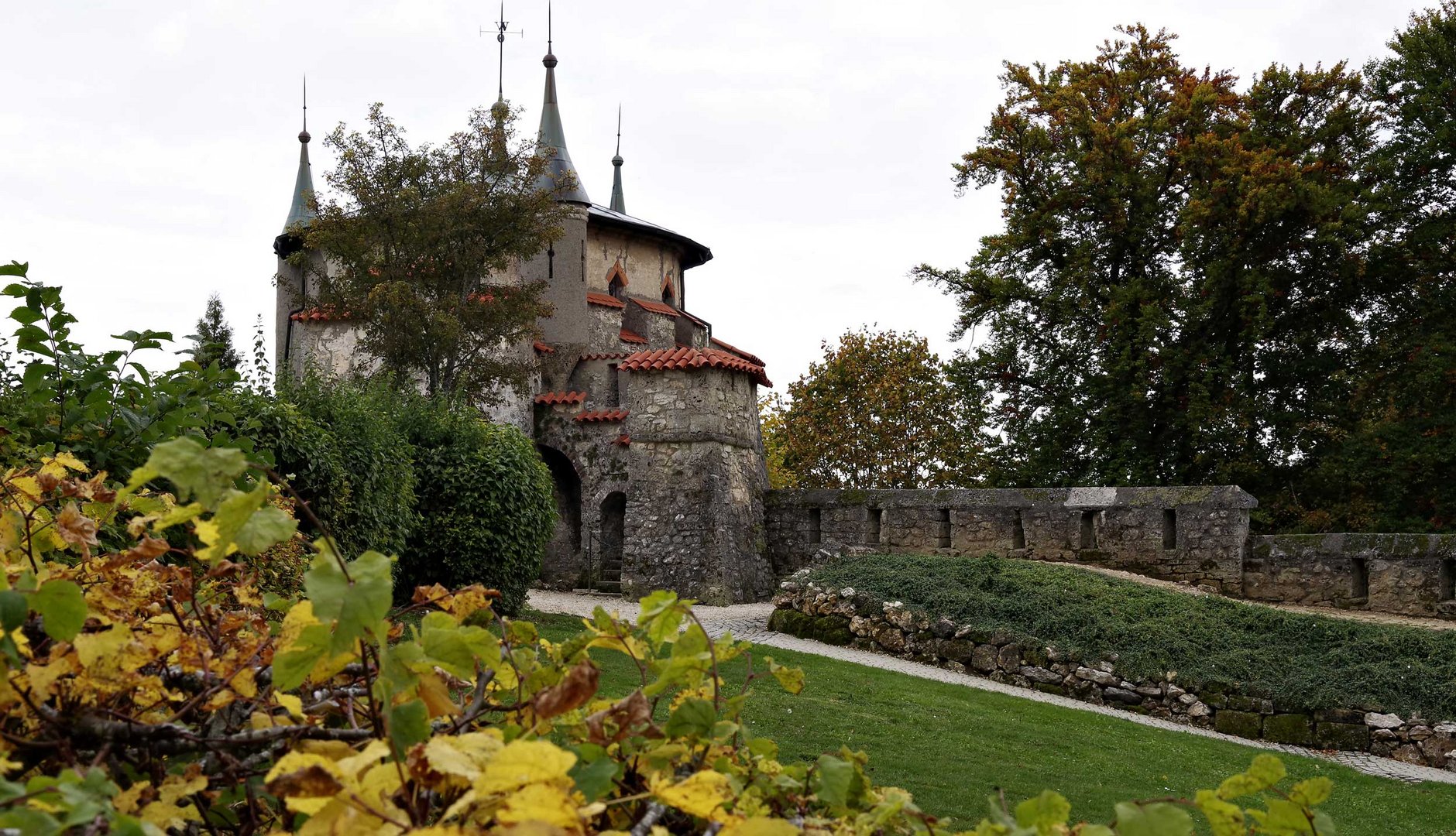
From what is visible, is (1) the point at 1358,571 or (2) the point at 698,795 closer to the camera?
(2) the point at 698,795

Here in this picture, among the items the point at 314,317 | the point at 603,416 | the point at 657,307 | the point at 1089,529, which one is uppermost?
the point at 657,307

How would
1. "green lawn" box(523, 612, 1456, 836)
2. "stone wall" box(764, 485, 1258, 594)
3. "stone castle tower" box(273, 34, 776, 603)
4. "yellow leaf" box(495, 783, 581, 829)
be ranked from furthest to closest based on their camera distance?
1. "stone castle tower" box(273, 34, 776, 603)
2. "stone wall" box(764, 485, 1258, 594)
3. "green lawn" box(523, 612, 1456, 836)
4. "yellow leaf" box(495, 783, 581, 829)

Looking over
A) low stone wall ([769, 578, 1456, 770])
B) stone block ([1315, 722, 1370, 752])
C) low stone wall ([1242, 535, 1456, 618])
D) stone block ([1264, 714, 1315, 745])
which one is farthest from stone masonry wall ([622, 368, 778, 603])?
stone block ([1315, 722, 1370, 752])

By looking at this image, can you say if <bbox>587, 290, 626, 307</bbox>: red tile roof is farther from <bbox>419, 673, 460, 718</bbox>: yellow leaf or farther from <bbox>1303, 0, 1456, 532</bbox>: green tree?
<bbox>419, 673, 460, 718</bbox>: yellow leaf

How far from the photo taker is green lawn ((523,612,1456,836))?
7.79m

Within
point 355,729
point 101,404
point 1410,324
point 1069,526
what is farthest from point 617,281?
point 355,729

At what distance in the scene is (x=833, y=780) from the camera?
1507 mm

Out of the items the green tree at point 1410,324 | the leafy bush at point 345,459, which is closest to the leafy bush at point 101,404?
the leafy bush at point 345,459

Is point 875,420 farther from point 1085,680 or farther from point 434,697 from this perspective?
point 434,697

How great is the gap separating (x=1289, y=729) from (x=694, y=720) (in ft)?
36.9

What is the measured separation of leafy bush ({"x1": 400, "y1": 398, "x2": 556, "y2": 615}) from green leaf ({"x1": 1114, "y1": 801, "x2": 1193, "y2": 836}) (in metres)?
13.4

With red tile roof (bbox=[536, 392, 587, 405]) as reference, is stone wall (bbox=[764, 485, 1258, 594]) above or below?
below

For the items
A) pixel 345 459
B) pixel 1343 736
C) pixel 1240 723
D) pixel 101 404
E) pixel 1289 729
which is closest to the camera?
pixel 101 404

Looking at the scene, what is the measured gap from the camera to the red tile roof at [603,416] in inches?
855
